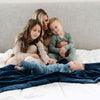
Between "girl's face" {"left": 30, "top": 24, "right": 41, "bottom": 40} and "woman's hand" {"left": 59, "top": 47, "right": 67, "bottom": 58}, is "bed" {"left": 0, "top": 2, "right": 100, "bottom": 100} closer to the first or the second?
"woman's hand" {"left": 59, "top": 47, "right": 67, "bottom": 58}


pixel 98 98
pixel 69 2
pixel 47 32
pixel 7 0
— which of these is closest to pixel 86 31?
pixel 69 2

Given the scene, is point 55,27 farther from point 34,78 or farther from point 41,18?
point 34,78

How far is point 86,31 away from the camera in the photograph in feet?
7.50

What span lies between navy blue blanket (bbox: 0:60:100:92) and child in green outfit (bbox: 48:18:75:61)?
445 mm

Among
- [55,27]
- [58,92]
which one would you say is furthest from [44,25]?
[58,92]

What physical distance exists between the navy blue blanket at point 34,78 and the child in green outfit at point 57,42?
0.44 meters

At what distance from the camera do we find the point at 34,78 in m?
Answer: 1.23

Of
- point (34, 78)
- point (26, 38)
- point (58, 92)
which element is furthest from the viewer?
point (26, 38)

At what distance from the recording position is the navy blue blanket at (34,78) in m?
1.18

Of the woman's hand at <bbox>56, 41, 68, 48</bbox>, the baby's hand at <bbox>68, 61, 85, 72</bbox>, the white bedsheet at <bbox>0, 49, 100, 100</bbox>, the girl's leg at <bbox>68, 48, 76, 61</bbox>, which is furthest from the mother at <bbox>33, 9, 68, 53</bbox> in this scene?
the white bedsheet at <bbox>0, 49, 100, 100</bbox>

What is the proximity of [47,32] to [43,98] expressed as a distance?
0.99 metres

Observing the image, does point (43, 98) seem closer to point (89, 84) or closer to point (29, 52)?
point (89, 84)

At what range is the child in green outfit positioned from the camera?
5.93 ft

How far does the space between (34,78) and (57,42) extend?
0.72 metres
